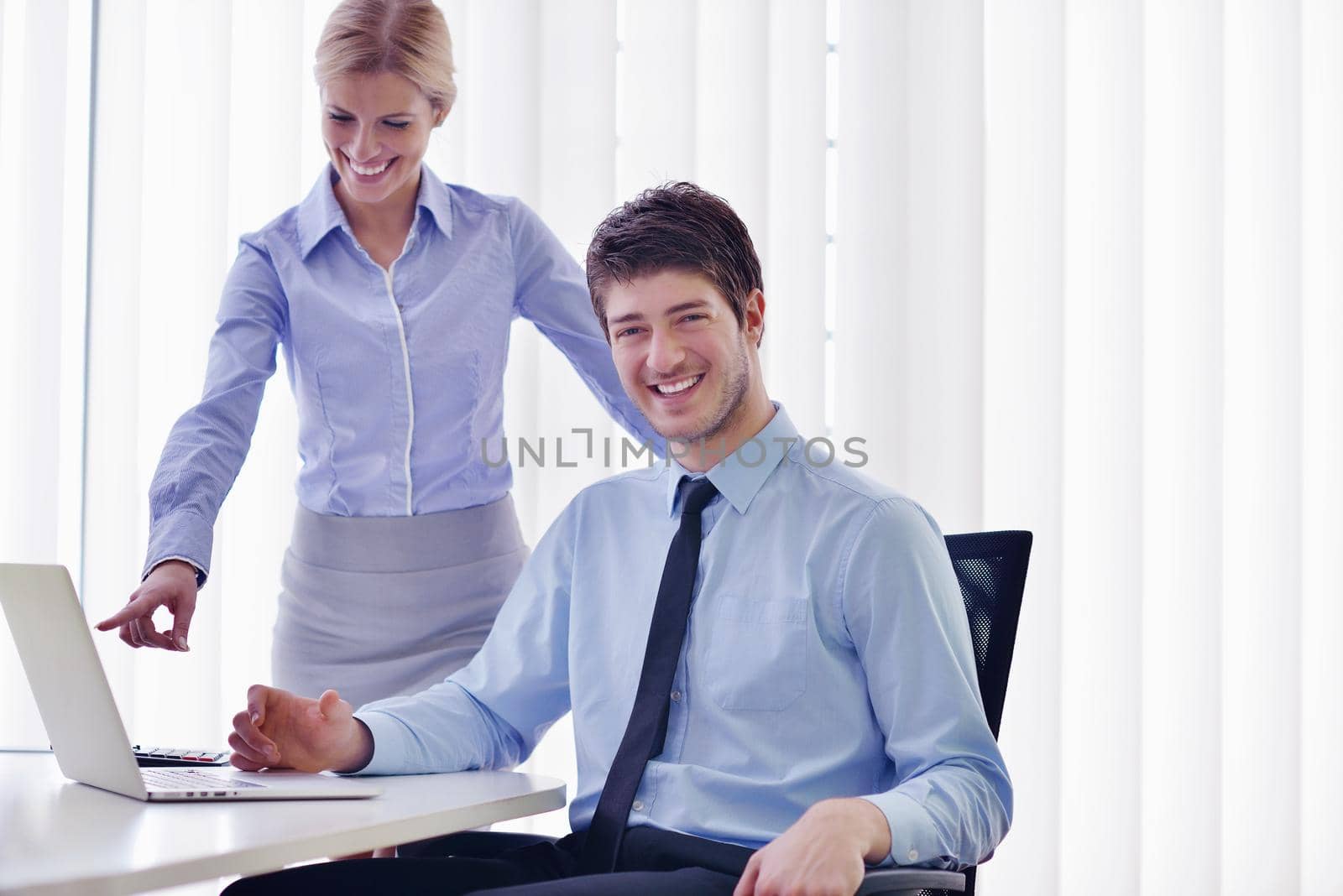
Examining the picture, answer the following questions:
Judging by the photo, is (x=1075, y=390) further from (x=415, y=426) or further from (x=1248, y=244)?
(x=415, y=426)

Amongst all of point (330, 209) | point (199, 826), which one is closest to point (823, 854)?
point (199, 826)

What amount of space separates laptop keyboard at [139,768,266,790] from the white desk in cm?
3

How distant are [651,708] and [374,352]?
2.60 ft

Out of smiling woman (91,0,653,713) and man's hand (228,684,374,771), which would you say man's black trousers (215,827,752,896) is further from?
smiling woman (91,0,653,713)

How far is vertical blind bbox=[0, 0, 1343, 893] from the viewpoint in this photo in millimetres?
2516

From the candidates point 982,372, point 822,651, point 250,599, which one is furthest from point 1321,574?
point 250,599

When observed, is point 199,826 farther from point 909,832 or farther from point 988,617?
point 988,617

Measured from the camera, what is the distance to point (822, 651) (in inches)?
50.3

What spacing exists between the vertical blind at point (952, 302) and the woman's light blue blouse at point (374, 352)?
0.59 metres

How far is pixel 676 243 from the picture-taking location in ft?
4.65

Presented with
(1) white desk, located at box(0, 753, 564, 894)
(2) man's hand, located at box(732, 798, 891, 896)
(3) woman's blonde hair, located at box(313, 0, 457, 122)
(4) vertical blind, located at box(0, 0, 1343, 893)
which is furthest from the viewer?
(4) vertical blind, located at box(0, 0, 1343, 893)

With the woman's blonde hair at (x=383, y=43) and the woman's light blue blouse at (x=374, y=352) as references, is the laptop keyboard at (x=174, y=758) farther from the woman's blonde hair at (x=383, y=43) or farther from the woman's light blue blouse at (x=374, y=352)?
the woman's blonde hair at (x=383, y=43)

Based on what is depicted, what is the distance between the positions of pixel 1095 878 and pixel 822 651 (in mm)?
1642

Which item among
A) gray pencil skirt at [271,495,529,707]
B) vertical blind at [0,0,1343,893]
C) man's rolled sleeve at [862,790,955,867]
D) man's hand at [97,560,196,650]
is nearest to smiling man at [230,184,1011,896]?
man's rolled sleeve at [862,790,955,867]
